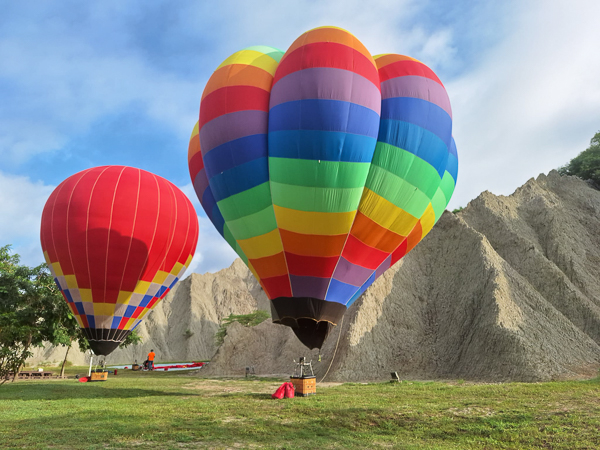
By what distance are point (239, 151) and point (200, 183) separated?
2.95m

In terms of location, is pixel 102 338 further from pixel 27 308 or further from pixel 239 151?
pixel 239 151

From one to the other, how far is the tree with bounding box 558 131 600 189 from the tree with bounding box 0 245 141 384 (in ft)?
169

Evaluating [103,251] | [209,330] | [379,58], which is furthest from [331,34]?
[209,330]

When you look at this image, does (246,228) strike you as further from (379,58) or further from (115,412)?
(379,58)

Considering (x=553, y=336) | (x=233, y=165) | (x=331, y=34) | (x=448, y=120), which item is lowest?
(x=553, y=336)

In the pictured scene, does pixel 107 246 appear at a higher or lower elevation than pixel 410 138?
lower

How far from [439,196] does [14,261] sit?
75.9 feet

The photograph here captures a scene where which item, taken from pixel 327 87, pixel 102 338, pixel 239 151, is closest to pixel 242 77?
pixel 239 151

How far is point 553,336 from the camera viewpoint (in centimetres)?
2233

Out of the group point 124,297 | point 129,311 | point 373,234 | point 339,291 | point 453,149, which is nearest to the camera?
point 373,234

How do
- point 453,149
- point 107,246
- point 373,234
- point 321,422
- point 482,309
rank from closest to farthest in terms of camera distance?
point 321,422
point 373,234
point 453,149
point 107,246
point 482,309

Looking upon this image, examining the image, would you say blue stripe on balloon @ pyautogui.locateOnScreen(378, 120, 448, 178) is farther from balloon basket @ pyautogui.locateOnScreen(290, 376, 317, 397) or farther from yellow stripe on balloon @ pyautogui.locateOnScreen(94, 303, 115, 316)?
yellow stripe on balloon @ pyautogui.locateOnScreen(94, 303, 115, 316)

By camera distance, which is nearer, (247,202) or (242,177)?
(242,177)

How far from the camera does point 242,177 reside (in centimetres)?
1171
